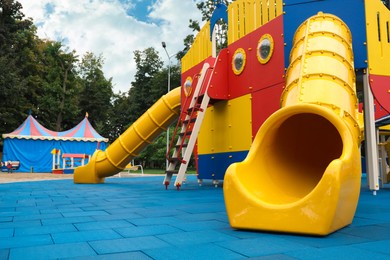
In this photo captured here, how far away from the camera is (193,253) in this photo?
297 cm

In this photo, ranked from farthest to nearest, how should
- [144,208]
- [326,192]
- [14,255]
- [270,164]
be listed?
[144,208] < [270,164] < [326,192] < [14,255]

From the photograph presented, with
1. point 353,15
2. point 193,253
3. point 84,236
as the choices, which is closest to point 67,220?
point 84,236

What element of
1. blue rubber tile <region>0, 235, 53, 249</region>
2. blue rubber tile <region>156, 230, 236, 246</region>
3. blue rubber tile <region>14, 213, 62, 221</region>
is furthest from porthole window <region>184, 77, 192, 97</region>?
blue rubber tile <region>0, 235, 53, 249</region>

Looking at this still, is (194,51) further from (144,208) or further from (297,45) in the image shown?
(144,208)

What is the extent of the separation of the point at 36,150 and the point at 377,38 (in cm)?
2425

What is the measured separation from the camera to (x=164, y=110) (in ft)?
39.5

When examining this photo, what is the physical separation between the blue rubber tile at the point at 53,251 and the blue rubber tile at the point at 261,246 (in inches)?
46.1

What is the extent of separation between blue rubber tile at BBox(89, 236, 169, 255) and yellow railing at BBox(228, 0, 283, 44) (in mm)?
6833

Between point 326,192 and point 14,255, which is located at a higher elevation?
point 326,192

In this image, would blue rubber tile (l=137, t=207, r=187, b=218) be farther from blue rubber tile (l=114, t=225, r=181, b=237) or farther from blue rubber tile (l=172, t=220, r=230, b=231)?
blue rubber tile (l=114, t=225, r=181, b=237)

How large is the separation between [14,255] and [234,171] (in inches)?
89.4

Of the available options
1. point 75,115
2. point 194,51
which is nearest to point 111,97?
point 75,115

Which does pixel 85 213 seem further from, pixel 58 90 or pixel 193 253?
pixel 58 90

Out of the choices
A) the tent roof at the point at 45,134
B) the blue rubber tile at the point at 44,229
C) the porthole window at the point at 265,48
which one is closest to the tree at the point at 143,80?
the tent roof at the point at 45,134
